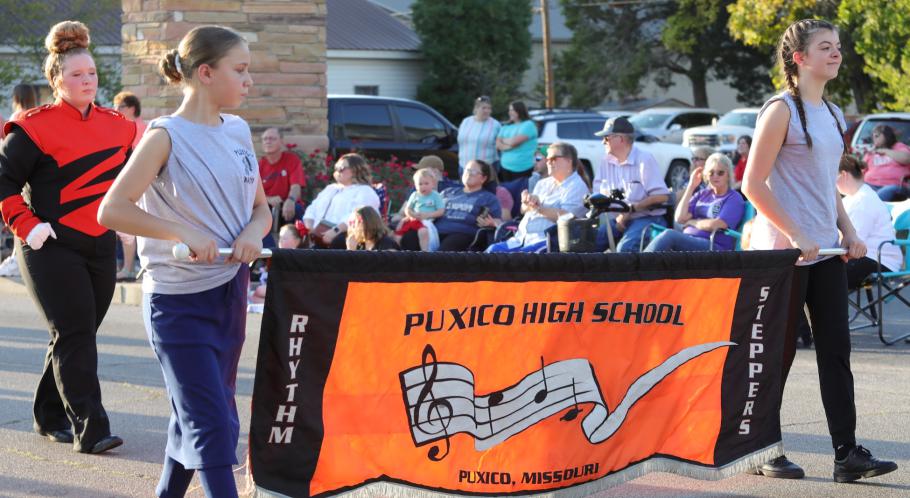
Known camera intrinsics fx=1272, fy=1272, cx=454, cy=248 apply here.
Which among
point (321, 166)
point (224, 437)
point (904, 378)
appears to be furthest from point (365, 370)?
point (321, 166)

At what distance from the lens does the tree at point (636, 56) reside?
47062mm

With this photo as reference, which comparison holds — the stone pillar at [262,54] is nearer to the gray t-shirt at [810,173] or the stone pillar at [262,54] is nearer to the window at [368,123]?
the window at [368,123]

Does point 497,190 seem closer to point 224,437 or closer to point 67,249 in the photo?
point 67,249

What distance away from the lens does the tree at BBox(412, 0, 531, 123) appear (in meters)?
44.9

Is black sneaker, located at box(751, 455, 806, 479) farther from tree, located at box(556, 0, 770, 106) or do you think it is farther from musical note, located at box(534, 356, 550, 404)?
tree, located at box(556, 0, 770, 106)

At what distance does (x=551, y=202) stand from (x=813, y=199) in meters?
6.27

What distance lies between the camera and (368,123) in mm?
19438

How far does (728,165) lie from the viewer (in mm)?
11164

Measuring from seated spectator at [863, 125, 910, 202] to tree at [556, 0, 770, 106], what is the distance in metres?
29.0

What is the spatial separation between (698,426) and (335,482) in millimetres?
1578

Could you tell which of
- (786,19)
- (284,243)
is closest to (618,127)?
(284,243)

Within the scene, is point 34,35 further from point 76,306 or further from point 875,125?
point 76,306

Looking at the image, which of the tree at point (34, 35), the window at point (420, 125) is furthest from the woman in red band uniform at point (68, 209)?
the tree at point (34, 35)

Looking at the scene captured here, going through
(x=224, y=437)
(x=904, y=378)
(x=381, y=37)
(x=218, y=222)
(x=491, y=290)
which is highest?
(x=381, y=37)
